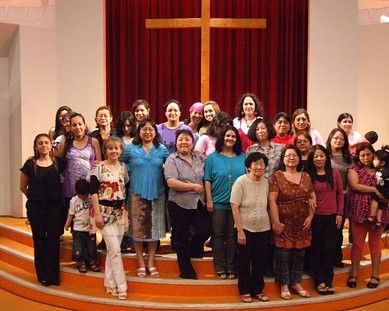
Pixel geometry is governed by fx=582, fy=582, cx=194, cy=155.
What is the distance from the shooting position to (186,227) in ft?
16.5

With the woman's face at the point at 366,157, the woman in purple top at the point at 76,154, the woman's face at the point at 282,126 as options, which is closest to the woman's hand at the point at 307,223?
the woman's face at the point at 366,157

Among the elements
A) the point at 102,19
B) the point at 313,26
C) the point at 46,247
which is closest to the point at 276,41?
the point at 313,26

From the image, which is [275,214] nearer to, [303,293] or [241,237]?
[241,237]

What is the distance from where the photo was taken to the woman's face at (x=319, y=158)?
490cm

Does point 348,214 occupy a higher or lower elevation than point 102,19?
lower

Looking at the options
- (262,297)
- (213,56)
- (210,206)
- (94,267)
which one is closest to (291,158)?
(210,206)

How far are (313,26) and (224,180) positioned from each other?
10.7 ft

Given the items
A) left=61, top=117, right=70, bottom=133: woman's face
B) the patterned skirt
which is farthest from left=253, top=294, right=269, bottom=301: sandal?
left=61, top=117, right=70, bottom=133: woman's face

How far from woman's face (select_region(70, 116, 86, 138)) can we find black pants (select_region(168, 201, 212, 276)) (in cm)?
103

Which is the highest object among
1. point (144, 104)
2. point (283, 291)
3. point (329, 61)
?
point (329, 61)

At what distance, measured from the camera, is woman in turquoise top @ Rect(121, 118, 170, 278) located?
199 inches

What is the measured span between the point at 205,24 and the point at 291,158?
303 cm

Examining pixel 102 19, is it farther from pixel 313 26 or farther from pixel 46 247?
pixel 46 247

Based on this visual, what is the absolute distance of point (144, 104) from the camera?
555cm
